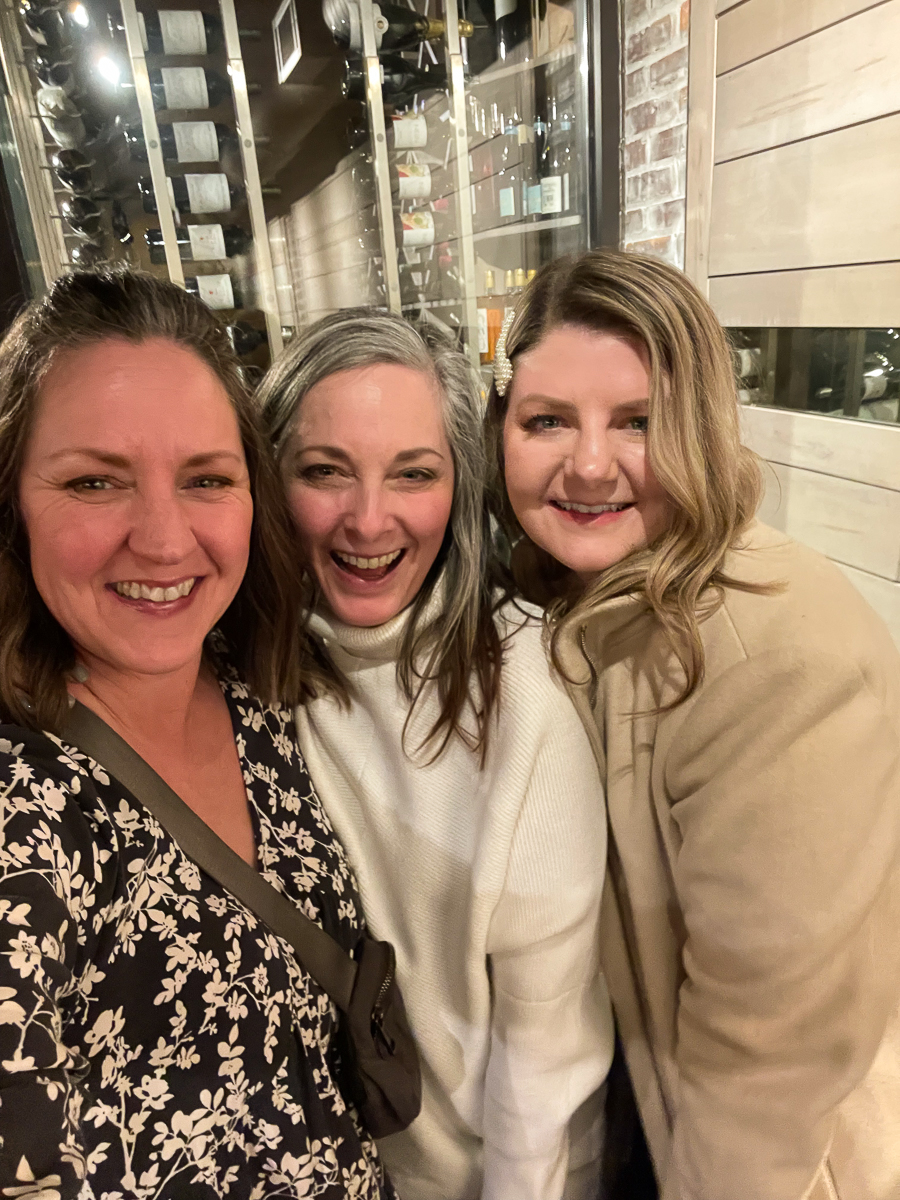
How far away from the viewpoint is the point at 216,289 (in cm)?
242

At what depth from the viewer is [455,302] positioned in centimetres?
272

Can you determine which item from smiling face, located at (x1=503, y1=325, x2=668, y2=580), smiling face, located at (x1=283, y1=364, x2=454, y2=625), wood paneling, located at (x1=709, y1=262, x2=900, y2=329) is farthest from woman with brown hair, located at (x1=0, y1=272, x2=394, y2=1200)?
wood paneling, located at (x1=709, y1=262, x2=900, y2=329)

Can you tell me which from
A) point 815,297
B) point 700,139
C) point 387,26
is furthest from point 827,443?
point 387,26

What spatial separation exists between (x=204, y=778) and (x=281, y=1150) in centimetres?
44

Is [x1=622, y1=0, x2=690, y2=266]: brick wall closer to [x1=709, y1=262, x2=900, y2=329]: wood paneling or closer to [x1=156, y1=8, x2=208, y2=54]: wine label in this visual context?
[x1=709, y1=262, x2=900, y2=329]: wood paneling

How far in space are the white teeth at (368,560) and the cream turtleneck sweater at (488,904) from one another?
0.30ft

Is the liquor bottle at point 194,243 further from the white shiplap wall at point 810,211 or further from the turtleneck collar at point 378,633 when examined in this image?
the turtleneck collar at point 378,633

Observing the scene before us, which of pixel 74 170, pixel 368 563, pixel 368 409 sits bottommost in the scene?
pixel 368 563

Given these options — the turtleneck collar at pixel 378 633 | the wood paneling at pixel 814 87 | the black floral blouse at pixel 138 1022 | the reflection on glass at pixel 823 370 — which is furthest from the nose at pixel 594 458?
the wood paneling at pixel 814 87

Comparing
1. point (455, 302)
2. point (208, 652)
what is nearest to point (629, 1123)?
point (208, 652)

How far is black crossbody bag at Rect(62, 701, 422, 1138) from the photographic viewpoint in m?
0.84

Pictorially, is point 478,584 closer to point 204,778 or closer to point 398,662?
point 398,662

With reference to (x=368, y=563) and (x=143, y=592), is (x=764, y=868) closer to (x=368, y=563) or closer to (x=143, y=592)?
(x=368, y=563)

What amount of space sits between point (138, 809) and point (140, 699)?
158 millimetres
